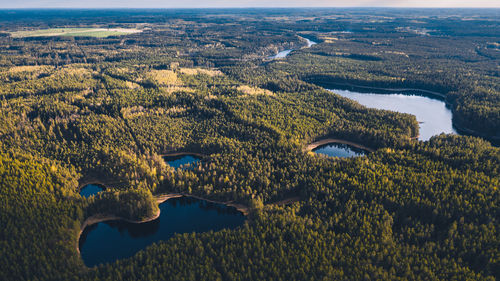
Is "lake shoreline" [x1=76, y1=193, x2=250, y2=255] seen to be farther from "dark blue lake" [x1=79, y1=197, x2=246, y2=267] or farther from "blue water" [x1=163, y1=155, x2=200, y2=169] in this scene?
"blue water" [x1=163, y1=155, x2=200, y2=169]

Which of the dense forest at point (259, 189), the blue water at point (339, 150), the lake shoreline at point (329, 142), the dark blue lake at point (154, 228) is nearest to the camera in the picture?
the dense forest at point (259, 189)

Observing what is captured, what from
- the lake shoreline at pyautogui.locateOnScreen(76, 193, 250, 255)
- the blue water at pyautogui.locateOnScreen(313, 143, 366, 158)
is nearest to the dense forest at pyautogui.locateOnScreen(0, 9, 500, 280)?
the lake shoreline at pyautogui.locateOnScreen(76, 193, 250, 255)

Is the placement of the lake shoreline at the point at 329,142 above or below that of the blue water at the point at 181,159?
above

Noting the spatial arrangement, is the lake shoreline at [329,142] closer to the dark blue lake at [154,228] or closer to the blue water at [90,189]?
the dark blue lake at [154,228]

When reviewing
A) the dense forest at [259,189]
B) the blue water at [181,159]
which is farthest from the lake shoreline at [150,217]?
the blue water at [181,159]

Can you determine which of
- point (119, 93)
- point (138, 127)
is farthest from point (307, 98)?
point (119, 93)

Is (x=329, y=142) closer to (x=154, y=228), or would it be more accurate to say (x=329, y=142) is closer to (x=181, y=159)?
(x=181, y=159)

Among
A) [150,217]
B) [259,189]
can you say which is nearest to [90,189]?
[150,217]

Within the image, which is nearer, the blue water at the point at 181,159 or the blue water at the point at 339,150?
the blue water at the point at 181,159
